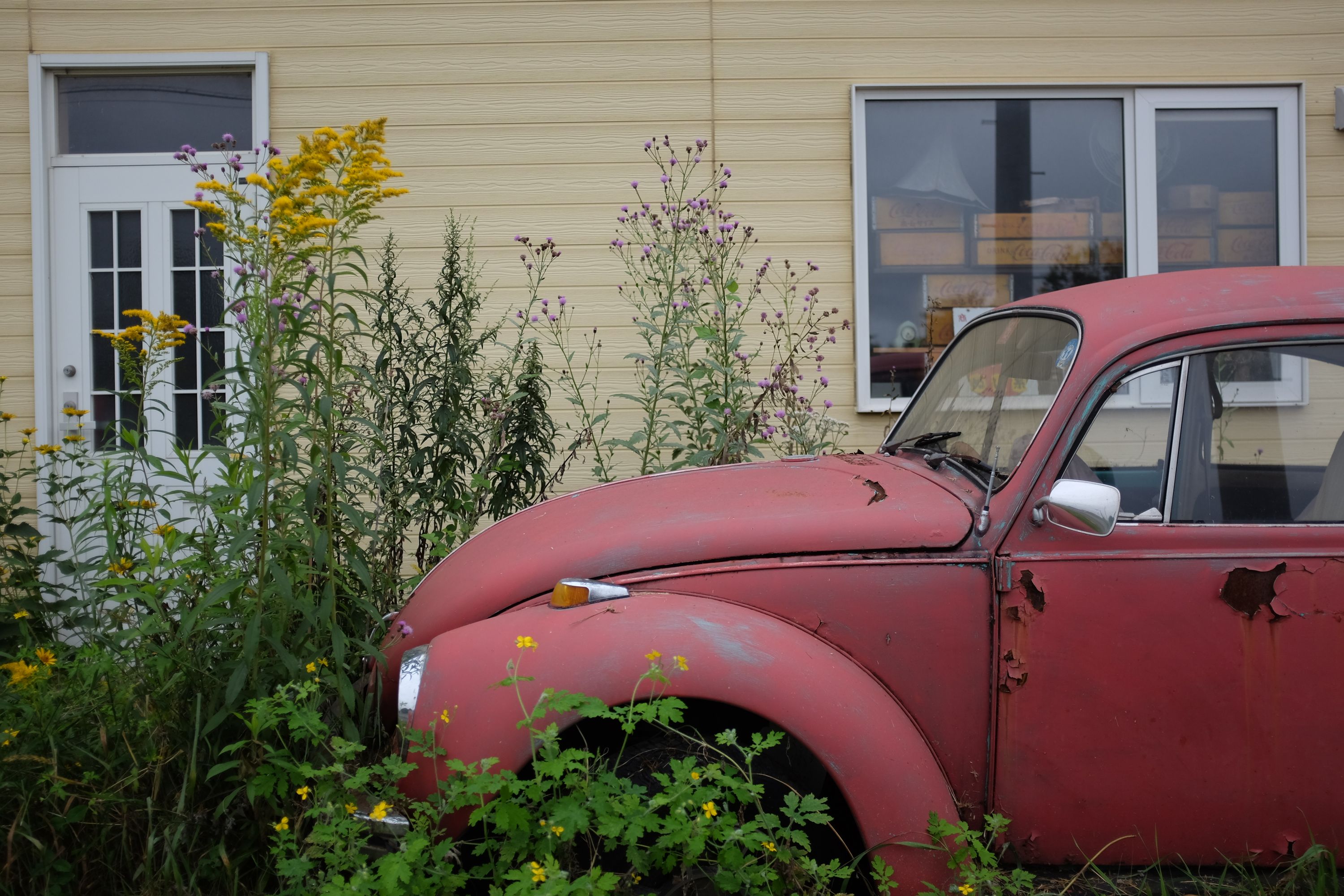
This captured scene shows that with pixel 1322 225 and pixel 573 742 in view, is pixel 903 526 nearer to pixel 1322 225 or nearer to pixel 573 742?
pixel 573 742

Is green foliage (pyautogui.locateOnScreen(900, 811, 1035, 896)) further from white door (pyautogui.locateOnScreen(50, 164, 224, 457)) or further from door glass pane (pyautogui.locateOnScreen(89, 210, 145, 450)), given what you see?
door glass pane (pyautogui.locateOnScreen(89, 210, 145, 450))

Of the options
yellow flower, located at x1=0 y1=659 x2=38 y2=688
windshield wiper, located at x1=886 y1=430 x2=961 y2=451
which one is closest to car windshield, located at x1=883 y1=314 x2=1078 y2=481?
windshield wiper, located at x1=886 y1=430 x2=961 y2=451

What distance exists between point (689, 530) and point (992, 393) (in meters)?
1.02

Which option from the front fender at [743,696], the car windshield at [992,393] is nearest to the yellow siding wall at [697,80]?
the car windshield at [992,393]

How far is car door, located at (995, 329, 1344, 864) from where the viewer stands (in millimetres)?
2143

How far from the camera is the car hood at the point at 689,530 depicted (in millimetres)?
2273

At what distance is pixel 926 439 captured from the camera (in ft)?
9.61

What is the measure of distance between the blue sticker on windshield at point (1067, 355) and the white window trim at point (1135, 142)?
3.07m

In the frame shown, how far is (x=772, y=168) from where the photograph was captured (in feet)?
18.3

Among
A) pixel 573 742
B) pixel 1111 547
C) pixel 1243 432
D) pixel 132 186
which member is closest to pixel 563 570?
pixel 573 742

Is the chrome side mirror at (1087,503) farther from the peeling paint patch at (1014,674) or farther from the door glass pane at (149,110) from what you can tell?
the door glass pane at (149,110)

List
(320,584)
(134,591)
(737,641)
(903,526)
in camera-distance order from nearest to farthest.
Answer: (737,641)
(903,526)
(134,591)
(320,584)

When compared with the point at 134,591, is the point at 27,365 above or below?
above

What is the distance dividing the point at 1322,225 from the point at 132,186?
6.88m
